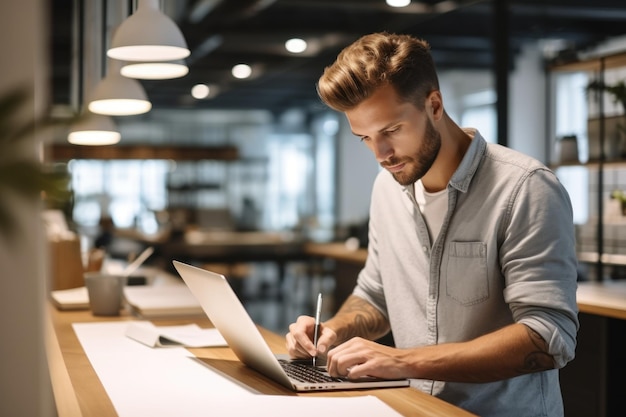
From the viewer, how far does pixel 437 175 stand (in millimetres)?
1842

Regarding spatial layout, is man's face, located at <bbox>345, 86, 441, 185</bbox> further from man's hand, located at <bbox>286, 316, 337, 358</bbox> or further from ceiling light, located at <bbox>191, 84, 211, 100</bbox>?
ceiling light, located at <bbox>191, 84, 211, 100</bbox>

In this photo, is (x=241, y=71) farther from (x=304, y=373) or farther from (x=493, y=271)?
(x=304, y=373)

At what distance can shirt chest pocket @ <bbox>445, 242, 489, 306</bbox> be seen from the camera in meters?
1.69

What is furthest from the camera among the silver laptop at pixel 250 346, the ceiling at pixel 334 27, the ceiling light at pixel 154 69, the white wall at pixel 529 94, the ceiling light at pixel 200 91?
the ceiling light at pixel 200 91

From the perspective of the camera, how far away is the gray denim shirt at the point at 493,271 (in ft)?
5.14

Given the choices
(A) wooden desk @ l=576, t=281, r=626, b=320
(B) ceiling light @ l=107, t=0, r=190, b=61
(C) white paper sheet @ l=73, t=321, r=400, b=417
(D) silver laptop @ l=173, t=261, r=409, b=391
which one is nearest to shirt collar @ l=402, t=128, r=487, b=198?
(D) silver laptop @ l=173, t=261, r=409, b=391

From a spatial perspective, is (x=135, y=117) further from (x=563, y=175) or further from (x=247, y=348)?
(x=247, y=348)

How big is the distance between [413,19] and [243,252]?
3717mm

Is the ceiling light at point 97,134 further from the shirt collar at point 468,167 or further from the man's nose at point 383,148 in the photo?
the shirt collar at point 468,167

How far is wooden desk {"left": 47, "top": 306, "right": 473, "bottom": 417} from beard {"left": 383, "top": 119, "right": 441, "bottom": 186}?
53 centimetres

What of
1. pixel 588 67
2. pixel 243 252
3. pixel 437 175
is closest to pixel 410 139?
pixel 437 175

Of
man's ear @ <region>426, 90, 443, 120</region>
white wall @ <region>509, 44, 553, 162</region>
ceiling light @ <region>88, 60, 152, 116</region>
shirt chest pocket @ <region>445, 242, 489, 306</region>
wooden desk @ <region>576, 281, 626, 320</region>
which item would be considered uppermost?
white wall @ <region>509, 44, 553, 162</region>

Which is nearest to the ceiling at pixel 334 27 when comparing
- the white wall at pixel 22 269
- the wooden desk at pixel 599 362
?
the wooden desk at pixel 599 362

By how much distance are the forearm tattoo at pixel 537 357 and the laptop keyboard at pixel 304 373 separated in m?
0.39
